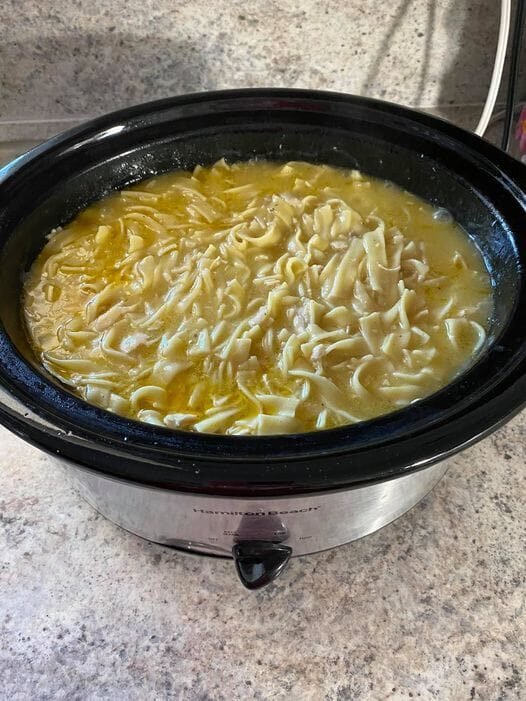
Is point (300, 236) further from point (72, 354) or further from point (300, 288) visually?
point (72, 354)

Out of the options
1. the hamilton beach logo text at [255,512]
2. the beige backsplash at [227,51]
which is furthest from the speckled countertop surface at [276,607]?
the beige backsplash at [227,51]

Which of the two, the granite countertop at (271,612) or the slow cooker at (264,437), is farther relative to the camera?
the granite countertop at (271,612)

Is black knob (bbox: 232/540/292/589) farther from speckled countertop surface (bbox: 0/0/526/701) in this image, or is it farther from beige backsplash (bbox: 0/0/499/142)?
beige backsplash (bbox: 0/0/499/142)

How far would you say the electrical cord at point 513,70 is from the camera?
2.32m

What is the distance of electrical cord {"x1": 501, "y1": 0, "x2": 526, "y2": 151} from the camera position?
232cm

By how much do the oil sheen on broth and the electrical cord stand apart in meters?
0.68

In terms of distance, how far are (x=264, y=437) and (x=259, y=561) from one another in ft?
1.09

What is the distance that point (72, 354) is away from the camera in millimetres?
1693

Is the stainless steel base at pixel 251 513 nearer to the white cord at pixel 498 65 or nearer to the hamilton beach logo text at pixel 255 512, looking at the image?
the hamilton beach logo text at pixel 255 512

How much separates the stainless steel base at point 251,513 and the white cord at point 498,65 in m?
1.53

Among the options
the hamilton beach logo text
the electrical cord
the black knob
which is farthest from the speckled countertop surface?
the electrical cord

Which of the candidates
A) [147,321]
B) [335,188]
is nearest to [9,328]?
[147,321]

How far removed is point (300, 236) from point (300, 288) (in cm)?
25

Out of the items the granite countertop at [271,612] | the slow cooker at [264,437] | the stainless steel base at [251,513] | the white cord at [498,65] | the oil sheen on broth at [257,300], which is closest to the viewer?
the slow cooker at [264,437]
